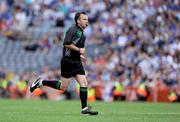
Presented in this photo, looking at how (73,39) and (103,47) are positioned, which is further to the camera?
(103,47)

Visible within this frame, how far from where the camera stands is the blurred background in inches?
1075

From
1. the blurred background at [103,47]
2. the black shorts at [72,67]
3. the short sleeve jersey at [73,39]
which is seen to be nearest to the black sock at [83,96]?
the black shorts at [72,67]

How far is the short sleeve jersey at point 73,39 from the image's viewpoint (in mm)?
14741

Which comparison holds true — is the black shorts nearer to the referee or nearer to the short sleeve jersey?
the referee

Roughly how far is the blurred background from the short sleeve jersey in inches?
457

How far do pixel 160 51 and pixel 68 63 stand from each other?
13.6 metres

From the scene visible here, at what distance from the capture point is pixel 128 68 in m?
27.9

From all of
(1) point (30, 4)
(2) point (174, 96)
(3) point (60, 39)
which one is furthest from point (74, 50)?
(1) point (30, 4)

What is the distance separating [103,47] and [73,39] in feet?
49.5

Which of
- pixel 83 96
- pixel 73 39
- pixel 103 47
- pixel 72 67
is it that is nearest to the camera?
pixel 83 96

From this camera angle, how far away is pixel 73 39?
1477cm

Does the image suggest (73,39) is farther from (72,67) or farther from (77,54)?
(72,67)

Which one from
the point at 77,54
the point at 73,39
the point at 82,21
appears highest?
the point at 82,21

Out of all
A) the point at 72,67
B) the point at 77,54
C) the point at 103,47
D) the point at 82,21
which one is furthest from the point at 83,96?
the point at 103,47
